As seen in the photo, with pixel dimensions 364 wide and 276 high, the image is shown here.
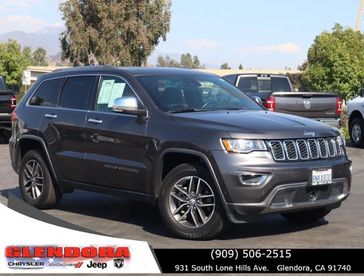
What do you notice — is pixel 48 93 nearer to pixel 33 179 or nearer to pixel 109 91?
pixel 33 179

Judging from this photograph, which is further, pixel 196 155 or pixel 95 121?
pixel 95 121

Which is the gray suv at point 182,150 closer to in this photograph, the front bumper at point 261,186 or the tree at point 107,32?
the front bumper at point 261,186

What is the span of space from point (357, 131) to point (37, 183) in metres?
10.3

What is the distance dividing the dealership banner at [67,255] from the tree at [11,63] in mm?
52225

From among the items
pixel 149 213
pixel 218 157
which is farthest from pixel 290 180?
pixel 149 213

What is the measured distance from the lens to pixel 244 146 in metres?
6.28

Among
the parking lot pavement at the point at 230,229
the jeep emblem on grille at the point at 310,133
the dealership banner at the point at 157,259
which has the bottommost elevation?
the parking lot pavement at the point at 230,229

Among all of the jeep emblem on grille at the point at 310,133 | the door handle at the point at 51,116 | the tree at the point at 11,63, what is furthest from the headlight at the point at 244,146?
the tree at the point at 11,63

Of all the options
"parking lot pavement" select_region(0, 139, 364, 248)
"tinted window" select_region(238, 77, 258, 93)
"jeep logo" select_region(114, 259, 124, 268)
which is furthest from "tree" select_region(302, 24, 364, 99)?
"jeep logo" select_region(114, 259, 124, 268)

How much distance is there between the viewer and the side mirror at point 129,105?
23.0ft

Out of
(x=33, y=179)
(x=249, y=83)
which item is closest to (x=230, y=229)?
(x=33, y=179)

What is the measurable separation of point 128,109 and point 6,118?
12.2 m

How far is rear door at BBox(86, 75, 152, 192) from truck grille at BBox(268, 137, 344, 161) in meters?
1.38

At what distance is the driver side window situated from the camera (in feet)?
24.5
